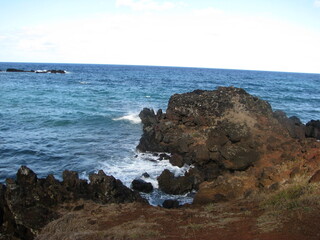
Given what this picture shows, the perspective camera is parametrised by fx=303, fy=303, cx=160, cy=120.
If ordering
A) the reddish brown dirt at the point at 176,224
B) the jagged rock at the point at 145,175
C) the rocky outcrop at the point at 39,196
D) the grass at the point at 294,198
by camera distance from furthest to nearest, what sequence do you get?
the jagged rock at the point at 145,175, the rocky outcrop at the point at 39,196, the grass at the point at 294,198, the reddish brown dirt at the point at 176,224

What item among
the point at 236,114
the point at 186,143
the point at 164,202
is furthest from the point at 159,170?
the point at 236,114

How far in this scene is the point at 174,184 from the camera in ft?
55.5

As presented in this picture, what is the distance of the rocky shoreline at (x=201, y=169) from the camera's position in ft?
Result: 39.0

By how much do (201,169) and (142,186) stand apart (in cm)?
447

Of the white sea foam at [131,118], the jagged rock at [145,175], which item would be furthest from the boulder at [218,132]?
the white sea foam at [131,118]

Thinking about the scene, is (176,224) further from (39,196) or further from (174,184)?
(174,184)

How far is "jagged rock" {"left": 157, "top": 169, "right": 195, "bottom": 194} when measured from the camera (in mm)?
16781

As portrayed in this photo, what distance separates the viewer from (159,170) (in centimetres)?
1977

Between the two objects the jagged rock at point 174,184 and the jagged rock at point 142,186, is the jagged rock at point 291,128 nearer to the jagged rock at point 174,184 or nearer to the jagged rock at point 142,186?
the jagged rock at point 174,184

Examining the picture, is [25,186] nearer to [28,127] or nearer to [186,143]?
[186,143]

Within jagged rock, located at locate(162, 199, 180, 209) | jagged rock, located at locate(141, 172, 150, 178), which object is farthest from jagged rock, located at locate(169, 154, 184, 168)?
jagged rock, located at locate(162, 199, 180, 209)

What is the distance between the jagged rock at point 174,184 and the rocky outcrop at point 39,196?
266 cm

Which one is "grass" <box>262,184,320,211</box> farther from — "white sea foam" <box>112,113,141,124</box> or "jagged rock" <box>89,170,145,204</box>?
"white sea foam" <box>112,113,141,124</box>

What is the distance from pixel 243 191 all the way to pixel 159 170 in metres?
6.26
